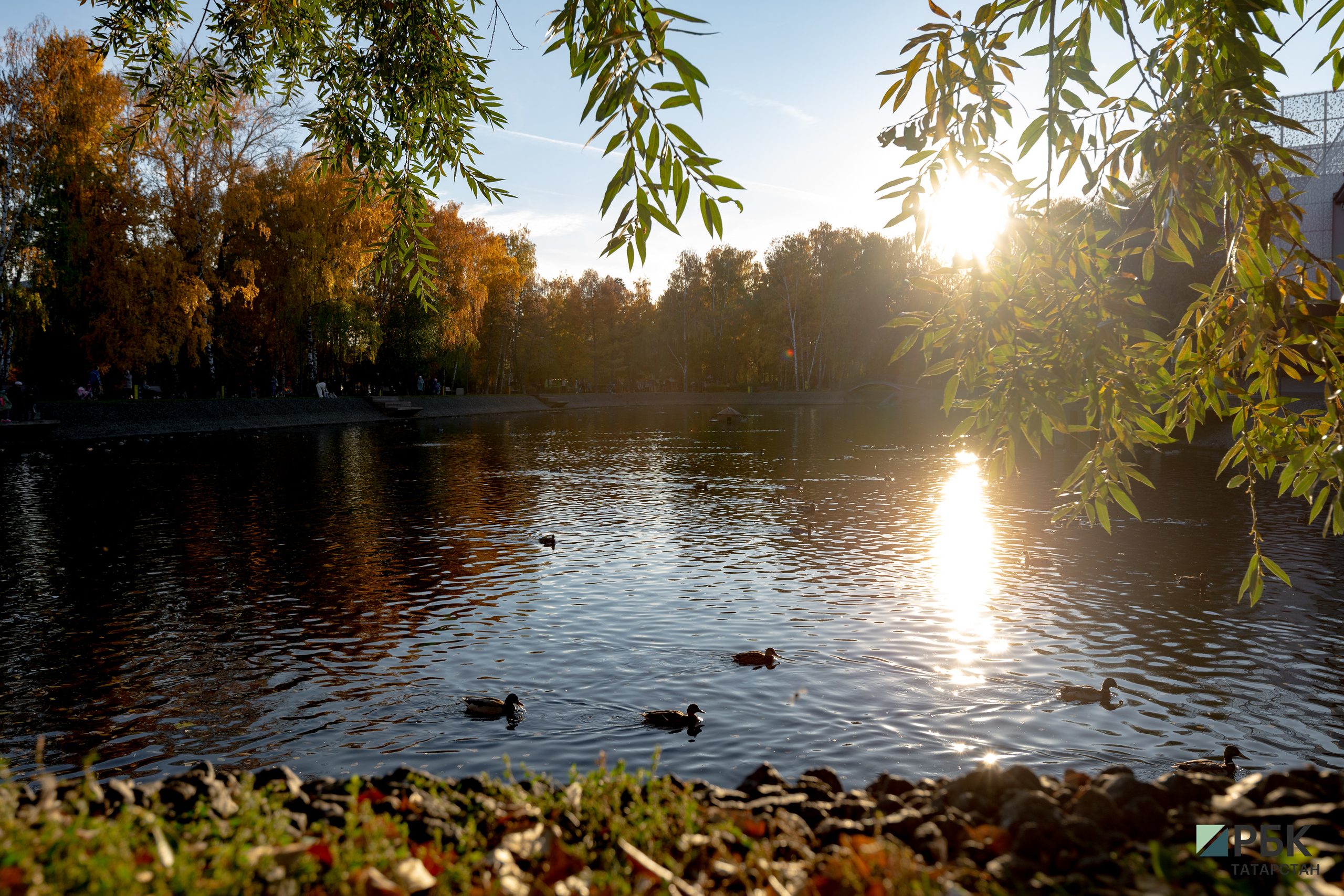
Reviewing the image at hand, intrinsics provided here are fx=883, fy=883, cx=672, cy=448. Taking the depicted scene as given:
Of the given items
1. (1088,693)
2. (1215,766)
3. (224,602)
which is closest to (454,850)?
(1215,766)

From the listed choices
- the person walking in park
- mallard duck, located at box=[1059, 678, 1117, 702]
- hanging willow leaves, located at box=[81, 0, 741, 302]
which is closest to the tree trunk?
the person walking in park

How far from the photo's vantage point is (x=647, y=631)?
38.2 feet

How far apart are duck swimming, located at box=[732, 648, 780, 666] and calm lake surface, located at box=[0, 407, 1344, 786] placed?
0.17m

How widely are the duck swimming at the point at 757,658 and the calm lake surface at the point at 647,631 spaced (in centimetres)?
17

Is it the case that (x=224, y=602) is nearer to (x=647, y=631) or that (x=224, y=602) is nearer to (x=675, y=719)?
(x=647, y=631)

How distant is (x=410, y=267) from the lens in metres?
8.48

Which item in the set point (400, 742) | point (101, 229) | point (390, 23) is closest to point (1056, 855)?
point (400, 742)

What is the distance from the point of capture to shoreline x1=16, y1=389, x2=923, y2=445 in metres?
40.6

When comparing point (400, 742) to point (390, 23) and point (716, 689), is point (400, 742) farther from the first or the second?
point (390, 23)

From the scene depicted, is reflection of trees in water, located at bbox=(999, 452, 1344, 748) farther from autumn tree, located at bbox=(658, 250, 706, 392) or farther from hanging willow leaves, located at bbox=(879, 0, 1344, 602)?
autumn tree, located at bbox=(658, 250, 706, 392)

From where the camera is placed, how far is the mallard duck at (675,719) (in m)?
8.20

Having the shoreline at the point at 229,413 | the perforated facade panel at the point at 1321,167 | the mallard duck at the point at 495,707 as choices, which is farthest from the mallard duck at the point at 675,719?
the perforated facade panel at the point at 1321,167

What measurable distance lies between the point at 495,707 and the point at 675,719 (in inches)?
68.7

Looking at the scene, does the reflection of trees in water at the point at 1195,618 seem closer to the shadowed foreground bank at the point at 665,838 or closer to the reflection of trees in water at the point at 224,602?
the shadowed foreground bank at the point at 665,838
